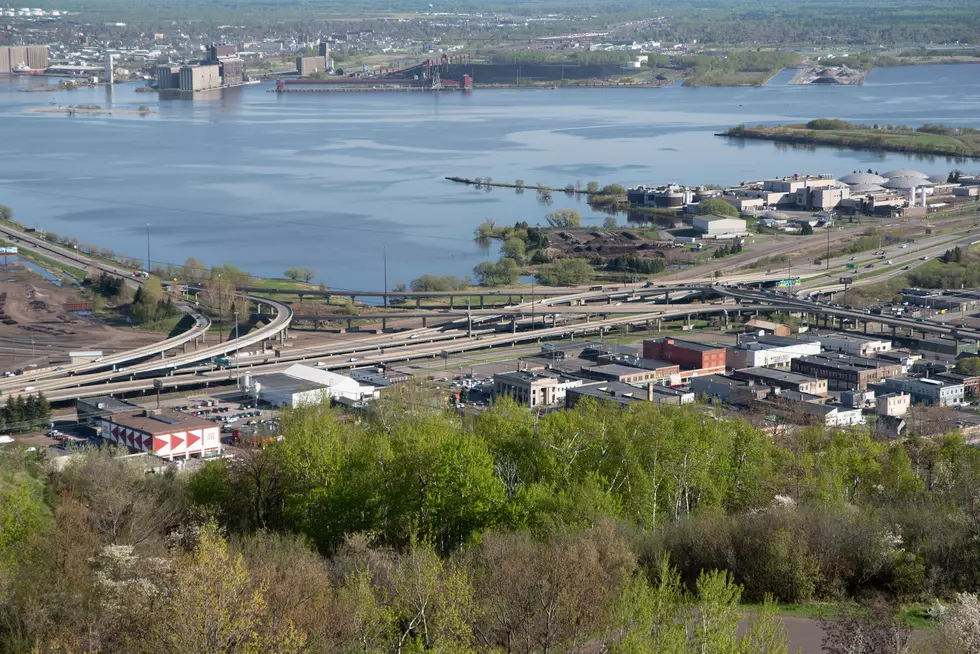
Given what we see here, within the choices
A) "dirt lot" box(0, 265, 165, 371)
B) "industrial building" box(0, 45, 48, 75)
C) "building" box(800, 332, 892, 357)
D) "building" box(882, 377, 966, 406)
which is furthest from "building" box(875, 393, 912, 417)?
"industrial building" box(0, 45, 48, 75)

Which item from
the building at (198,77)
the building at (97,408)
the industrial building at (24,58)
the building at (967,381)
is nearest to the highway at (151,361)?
the building at (97,408)

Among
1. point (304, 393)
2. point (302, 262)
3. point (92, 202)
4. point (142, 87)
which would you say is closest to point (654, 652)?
point (304, 393)

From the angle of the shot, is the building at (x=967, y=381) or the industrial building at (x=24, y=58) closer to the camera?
the building at (x=967, y=381)

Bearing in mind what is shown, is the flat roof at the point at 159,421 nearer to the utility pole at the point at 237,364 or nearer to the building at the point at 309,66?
the utility pole at the point at 237,364

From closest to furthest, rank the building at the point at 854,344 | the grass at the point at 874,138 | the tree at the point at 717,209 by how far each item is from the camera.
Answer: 1. the building at the point at 854,344
2. the tree at the point at 717,209
3. the grass at the point at 874,138

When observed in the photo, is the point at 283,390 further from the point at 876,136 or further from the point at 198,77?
the point at 198,77

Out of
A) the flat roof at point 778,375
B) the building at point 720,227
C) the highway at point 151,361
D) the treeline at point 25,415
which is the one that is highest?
the building at point 720,227

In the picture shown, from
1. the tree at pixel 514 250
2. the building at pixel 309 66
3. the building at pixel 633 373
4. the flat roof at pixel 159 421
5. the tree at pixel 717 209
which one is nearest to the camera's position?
the flat roof at pixel 159 421

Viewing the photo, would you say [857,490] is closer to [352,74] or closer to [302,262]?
[302,262]
